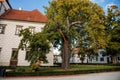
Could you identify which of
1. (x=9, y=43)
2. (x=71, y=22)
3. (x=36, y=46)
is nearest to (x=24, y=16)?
(x=9, y=43)

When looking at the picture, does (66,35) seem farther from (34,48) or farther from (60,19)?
(34,48)

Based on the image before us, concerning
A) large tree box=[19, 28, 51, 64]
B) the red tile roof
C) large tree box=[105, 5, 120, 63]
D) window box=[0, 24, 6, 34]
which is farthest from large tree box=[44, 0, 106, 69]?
large tree box=[105, 5, 120, 63]

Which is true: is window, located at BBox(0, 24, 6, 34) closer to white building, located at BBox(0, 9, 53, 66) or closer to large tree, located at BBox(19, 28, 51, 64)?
white building, located at BBox(0, 9, 53, 66)

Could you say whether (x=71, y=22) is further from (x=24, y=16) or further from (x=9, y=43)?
(x=9, y=43)

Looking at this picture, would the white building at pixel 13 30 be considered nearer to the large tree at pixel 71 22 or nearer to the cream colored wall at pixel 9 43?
the cream colored wall at pixel 9 43

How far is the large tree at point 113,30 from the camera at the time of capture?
16.3 m

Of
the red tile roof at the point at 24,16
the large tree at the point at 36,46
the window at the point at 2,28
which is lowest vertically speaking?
the large tree at the point at 36,46

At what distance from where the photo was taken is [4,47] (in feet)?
37.2

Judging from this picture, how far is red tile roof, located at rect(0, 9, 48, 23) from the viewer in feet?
40.2

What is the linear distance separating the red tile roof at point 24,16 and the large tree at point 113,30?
8.47 metres

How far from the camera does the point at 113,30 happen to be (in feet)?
55.8

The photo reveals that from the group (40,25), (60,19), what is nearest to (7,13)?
(40,25)

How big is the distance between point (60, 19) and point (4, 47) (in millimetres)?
5160

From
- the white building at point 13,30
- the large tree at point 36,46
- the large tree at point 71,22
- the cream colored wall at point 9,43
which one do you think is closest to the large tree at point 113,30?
the large tree at point 71,22
